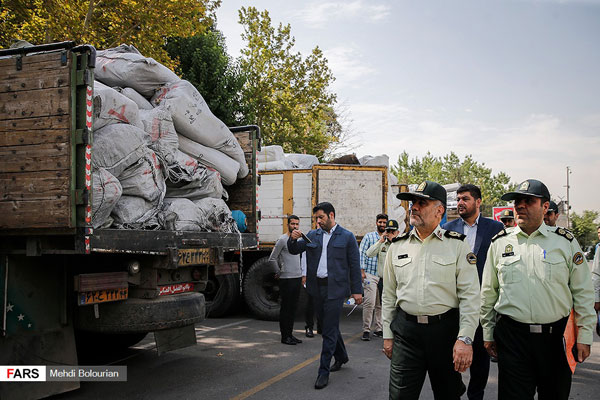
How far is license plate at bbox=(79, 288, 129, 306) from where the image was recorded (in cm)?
409

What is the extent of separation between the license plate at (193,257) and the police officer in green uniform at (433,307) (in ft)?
Result: 7.91

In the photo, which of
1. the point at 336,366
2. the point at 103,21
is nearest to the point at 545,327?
the point at 336,366

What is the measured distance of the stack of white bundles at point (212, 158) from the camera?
5836 mm

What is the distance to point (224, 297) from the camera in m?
9.14

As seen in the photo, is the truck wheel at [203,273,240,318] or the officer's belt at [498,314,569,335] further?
the truck wheel at [203,273,240,318]

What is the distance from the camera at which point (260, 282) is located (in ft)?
29.6

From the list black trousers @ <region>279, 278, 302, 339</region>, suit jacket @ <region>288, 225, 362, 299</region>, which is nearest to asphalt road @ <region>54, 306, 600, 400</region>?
black trousers @ <region>279, 278, 302, 339</region>

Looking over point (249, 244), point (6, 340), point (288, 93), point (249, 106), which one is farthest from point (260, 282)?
point (288, 93)

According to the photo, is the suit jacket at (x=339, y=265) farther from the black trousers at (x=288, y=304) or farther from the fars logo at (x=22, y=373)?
the fars logo at (x=22, y=373)

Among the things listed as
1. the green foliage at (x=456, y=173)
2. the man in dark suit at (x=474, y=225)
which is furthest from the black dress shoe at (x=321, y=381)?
the green foliage at (x=456, y=173)

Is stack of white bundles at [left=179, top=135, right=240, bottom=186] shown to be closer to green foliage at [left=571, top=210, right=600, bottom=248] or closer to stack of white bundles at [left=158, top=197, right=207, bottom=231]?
stack of white bundles at [left=158, top=197, right=207, bottom=231]

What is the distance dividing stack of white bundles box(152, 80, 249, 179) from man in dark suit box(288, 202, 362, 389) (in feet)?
4.96

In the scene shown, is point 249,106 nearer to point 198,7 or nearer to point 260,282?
point 198,7

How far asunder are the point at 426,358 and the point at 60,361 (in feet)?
10.2
